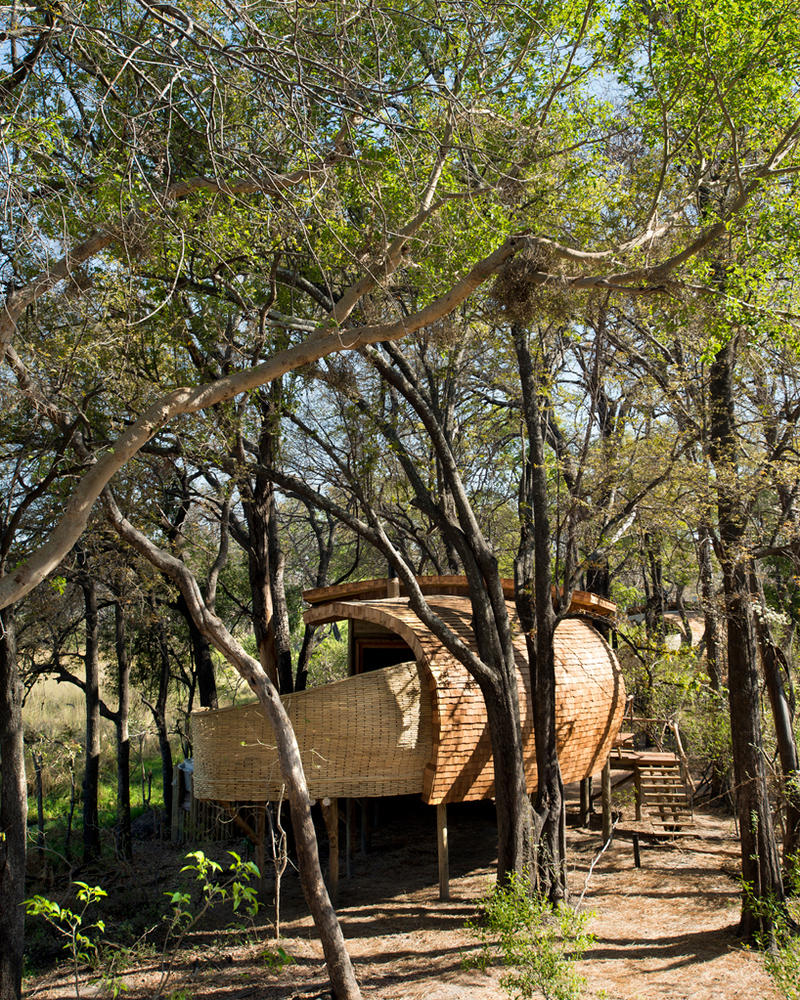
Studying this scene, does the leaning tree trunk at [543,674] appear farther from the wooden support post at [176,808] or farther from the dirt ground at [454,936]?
the wooden support post at [176,808]

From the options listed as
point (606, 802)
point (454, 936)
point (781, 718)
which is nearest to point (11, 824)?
point (454, 936)

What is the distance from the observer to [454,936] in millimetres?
9047

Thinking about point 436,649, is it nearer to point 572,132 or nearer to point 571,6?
point 572,132

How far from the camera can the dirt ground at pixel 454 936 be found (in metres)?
7.61

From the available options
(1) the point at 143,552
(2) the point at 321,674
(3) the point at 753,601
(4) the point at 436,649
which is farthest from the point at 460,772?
(2) the point at 321,674

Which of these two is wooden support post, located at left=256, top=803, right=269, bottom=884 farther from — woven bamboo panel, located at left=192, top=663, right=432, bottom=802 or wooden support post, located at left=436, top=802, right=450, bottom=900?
wooden support post, located at left=436, top=802, right=450, bottom=900

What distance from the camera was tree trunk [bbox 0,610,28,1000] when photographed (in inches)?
300

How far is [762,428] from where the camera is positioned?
1171 centimetres

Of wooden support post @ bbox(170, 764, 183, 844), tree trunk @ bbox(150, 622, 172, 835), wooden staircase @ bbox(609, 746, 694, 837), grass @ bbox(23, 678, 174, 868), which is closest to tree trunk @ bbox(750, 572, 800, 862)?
wooden staircase @ bbox(609, 746, 694, 837)

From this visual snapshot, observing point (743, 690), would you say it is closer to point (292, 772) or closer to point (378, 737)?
point (378, 737)

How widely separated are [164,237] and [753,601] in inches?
277

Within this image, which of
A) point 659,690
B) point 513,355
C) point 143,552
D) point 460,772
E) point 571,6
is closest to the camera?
point 143,552

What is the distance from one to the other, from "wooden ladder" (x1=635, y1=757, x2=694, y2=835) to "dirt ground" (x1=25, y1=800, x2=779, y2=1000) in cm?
36

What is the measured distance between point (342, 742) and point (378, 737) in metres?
0.47
